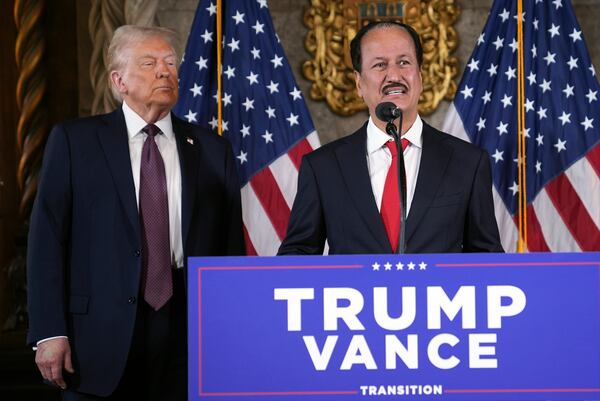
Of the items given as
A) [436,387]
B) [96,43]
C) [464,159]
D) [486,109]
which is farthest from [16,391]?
[436,387]

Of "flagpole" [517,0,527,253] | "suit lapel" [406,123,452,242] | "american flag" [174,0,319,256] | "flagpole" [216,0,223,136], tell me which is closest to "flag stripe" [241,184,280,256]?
"american flag" [174,0,319,256]

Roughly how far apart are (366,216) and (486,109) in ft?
6.53

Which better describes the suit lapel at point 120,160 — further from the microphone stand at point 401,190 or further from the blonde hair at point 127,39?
the microphone stand at point 401,190

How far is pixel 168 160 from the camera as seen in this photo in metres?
2.71

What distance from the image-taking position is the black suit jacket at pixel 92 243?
2557 millimetres

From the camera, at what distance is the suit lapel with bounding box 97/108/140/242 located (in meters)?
2.58

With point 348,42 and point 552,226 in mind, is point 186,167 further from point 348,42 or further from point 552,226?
point 348,42

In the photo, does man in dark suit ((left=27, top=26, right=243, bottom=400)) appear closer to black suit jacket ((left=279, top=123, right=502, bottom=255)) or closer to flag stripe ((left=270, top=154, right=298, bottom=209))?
black suit jacket ((left=279, top=123, right=502, bottom=255))

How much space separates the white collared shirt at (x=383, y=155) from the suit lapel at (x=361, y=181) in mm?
28

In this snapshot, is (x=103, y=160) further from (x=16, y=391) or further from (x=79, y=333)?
(x=16, y=391)

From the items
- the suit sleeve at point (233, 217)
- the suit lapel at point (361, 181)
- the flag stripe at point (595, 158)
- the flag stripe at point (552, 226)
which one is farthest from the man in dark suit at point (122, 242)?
the flag stripe at point (595, 158)

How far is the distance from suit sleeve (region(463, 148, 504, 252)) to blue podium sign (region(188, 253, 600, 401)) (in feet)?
2.19

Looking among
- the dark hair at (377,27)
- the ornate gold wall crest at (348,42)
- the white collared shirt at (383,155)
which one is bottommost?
the white collared shirt at (383,155)

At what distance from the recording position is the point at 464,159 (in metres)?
2.54
